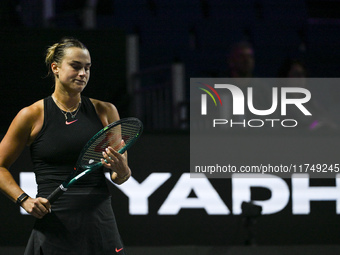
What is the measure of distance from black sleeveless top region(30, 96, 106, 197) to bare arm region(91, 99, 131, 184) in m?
0.08

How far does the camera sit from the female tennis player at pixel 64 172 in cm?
245

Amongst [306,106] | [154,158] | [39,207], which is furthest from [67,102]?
[306,106]

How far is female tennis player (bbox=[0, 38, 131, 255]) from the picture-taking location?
245 centimetres

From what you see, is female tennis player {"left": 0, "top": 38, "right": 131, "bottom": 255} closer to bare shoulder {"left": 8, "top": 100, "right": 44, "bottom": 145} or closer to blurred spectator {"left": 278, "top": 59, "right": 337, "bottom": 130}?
bare shoulder {"left": 8, "top": 100, "right": 44, "bottom": 145}

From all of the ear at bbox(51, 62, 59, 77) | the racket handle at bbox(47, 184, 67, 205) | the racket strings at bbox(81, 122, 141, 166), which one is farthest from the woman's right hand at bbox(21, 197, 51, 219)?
the ear at bbox(51, 62, 59, 77)

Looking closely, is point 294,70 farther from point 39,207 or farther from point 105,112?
point 39,207

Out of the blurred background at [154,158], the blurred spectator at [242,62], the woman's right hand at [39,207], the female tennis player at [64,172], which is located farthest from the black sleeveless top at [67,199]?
the blurred spectator at [242,62]

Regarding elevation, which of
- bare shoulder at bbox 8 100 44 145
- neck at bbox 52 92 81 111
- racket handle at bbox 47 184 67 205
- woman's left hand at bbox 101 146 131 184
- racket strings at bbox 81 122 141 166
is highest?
neck at bbox 52 92 81 111

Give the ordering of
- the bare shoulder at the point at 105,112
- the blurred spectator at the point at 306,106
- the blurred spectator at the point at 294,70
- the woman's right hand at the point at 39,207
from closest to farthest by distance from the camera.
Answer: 1. the woman's right hand at the point at 39,207
2. the bare shoulder at the point at 105,112
3. the blurred spectator at the point at 306,106
4. the blurred spectator at the point at 294,70

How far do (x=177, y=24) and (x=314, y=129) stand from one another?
7358 millimetres

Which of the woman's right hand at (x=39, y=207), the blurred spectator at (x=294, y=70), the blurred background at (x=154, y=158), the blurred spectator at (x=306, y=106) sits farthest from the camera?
the blurred spectator at (x=294, y=70)

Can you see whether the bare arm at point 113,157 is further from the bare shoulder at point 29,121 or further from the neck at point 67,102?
the bare shoulder at point 29,121

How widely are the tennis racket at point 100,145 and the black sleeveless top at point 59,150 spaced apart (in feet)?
0.15

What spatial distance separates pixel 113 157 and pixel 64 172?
259mm
